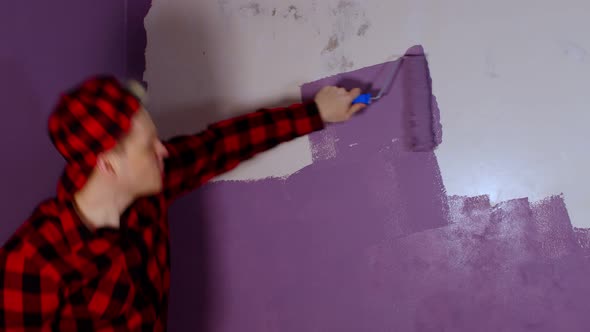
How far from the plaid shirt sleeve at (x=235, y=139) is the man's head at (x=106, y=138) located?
0.55 ft

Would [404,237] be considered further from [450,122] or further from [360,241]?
[450,122]

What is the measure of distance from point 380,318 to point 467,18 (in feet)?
2.16

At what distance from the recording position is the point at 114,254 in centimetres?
89

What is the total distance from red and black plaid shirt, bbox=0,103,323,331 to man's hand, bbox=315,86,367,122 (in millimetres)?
25

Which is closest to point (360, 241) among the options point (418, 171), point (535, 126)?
point (418, 171)

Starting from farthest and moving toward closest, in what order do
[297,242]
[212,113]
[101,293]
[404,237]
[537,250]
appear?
[212,113] → [297,242] → [404,237] → [537,250] → [101,293]

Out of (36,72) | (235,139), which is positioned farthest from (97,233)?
(36,72)

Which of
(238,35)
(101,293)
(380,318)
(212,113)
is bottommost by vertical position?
(380,318)

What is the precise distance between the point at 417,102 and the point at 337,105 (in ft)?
0.56

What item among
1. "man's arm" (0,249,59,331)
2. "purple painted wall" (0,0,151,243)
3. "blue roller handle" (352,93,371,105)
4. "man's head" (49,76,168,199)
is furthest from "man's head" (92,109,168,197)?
"blue roller handle" (352,93,371,105)

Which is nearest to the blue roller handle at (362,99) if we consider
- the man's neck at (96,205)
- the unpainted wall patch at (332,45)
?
the unpainted wall patch at (332,45)

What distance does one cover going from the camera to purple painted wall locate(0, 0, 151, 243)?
106 cm

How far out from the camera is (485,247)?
3.57ft

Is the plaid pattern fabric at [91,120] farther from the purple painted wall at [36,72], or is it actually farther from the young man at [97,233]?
the purple painted wall at [36,72]
